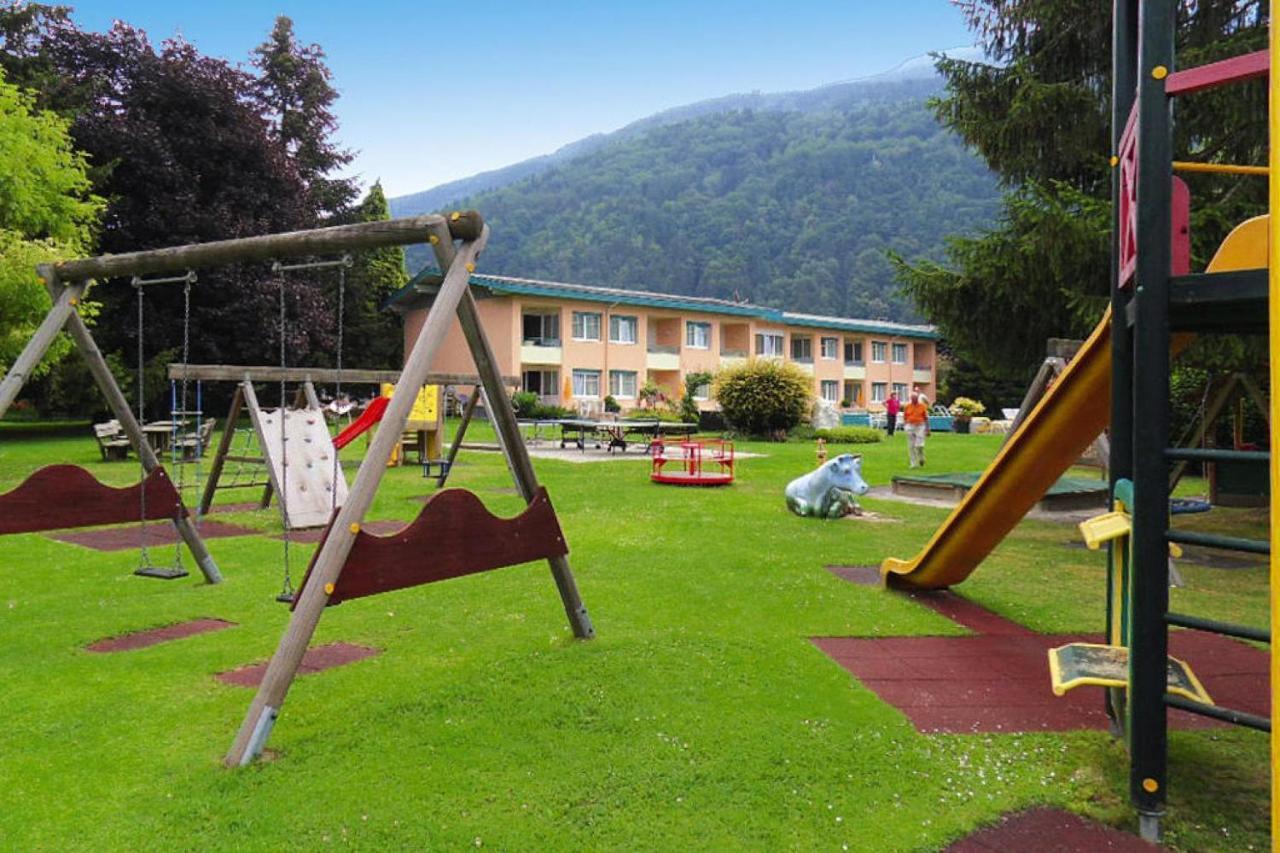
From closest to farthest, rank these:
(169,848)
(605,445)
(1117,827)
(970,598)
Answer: (169,848)
(1117,827)
(970,598)
(605,445)

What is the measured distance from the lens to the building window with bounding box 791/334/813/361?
2063 inches

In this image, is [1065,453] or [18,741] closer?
[18,741]


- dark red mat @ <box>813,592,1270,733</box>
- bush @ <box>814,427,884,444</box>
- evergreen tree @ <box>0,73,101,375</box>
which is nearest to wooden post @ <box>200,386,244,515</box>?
evergreen tree @ <box>0,73,101,375</box>

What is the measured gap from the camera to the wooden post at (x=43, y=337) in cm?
601

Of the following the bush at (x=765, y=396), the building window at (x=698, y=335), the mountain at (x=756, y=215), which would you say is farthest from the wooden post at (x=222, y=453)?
the mountain at (x=756, y=215)

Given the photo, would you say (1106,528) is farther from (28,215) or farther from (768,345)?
(768,345)

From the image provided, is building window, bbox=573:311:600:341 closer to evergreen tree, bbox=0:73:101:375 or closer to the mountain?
evergreen tree, bbox=0:73:101:375

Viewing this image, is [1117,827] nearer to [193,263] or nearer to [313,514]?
[193,263]

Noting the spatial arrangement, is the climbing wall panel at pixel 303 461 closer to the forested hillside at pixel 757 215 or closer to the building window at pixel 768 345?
the building window at pixel 768 345

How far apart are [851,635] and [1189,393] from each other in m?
16.2

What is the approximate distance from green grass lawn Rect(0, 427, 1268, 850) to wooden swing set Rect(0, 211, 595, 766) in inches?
19.0

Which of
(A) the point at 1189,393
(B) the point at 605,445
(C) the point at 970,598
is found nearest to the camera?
(C) the point at 970,598

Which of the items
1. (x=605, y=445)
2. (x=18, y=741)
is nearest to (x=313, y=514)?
(x=18, y=741)

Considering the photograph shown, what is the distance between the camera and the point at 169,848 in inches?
124
